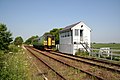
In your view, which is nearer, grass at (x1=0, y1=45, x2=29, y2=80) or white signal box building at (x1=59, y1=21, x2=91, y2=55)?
grass at (x1=0, y1=45, x2=29, y2=80)

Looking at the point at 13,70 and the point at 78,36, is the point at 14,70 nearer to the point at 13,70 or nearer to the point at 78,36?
the point at 13,70

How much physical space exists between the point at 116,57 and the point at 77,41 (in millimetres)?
11206

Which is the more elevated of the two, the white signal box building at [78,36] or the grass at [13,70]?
the white signal box building at [78,36]

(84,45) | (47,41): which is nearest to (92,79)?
(84,45)

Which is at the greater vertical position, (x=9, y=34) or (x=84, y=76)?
(x=9, y=34)

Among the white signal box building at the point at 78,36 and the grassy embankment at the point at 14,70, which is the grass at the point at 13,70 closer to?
the grassy embankment at the point at 14,70

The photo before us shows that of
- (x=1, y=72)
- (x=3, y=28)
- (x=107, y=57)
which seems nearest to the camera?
(x=1, y=72)

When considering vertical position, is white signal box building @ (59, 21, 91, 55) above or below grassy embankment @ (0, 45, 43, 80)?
above

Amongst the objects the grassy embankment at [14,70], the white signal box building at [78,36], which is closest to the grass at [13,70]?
the grassy embankment at [14,70]

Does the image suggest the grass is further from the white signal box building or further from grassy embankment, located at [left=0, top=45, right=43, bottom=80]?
the white signal box building

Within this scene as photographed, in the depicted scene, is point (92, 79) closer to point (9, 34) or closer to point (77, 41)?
point (77, 41)

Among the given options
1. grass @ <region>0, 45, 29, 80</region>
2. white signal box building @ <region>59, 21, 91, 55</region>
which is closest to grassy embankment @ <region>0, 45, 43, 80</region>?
grass @ <region>0, 45, 29, 80</region>

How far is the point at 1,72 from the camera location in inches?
346

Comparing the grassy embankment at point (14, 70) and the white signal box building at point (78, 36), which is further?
the white signal box building at point (78, 36)
